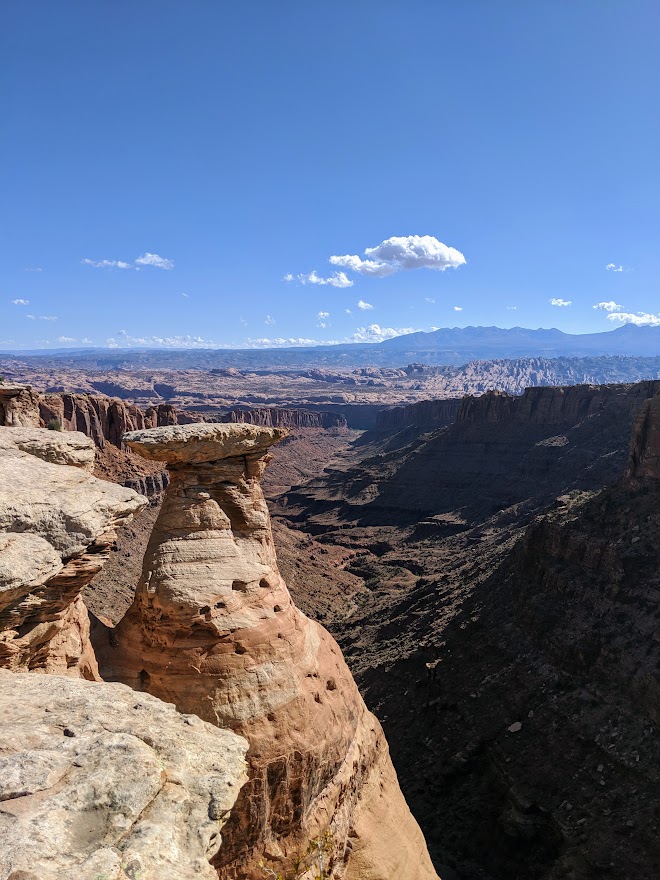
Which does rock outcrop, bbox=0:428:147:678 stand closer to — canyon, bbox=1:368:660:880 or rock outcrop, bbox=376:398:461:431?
canyon, bbox=1:368:660:880

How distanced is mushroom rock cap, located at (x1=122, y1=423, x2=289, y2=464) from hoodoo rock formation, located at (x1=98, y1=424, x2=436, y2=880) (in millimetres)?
26

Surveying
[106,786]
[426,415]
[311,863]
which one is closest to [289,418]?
[426,415]

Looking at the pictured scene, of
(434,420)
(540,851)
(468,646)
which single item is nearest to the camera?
(540,851)

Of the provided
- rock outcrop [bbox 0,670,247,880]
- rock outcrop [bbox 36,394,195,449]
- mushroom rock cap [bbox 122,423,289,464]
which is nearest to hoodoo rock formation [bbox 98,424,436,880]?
mushroom rock cap [bbox 122,423,289,464]

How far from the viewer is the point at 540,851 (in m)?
19.4

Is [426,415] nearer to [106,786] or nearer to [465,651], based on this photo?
[465,651]

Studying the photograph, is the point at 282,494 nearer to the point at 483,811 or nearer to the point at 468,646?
the point at 468,646

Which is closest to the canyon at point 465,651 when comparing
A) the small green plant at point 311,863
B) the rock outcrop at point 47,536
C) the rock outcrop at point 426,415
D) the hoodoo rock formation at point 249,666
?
the hoodoo rock formation at point 249,666

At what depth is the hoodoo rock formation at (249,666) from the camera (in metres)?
11.0

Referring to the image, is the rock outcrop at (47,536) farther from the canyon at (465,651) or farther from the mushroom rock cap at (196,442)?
the canyon at (465,651)

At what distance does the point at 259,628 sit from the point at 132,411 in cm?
6050

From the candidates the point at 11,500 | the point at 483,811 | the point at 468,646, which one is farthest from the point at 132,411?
the point at 11,500

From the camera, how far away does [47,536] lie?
800 cm

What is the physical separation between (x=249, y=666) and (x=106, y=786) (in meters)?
6.51
